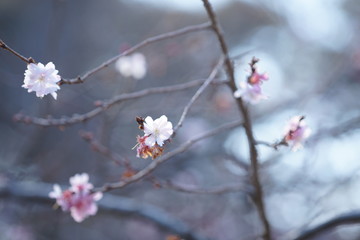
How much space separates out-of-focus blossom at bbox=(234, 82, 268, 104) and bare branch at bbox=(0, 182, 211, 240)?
909 millimetres

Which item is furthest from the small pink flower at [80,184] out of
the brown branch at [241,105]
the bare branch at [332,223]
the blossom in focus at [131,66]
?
the blossom in focus at [131,66]

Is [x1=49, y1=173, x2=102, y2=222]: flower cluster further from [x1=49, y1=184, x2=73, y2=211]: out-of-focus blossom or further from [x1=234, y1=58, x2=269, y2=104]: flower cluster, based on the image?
[x1=234, y1=58, x2=269, y2=104]: flower cluster

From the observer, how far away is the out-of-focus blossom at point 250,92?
4.45 feet

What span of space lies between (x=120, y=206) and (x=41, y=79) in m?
1.19

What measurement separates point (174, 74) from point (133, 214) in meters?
3.79

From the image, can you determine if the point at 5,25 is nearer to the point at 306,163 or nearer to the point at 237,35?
the point at 237,35

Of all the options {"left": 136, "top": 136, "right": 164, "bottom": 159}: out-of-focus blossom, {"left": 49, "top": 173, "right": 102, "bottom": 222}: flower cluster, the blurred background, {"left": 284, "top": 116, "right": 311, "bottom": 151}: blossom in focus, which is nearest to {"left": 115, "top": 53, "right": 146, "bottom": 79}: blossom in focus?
the blurred background

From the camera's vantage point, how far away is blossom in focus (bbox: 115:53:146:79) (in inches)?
116

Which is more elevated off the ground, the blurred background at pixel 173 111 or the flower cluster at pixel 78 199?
the blurred background at pixel 173 111

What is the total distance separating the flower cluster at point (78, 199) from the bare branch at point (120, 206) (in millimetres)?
637

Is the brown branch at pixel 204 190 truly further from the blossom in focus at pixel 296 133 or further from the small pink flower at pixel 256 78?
the small pink flower at pixel 256 78

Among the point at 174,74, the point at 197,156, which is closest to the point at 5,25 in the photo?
the point at 174,74

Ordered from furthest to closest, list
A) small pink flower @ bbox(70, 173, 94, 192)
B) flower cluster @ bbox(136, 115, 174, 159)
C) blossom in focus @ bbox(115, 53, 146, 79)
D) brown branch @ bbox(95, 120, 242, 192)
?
blossom in focus @ bbox(115, 53, 146, 79) < small pink flower @ bbox(70, 173, 94, 192) < brown branch @ bbox(95, 120, 242, 192) < flower cluster @ bbox(136, 115, 174, 159)

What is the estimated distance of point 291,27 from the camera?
6129mm
